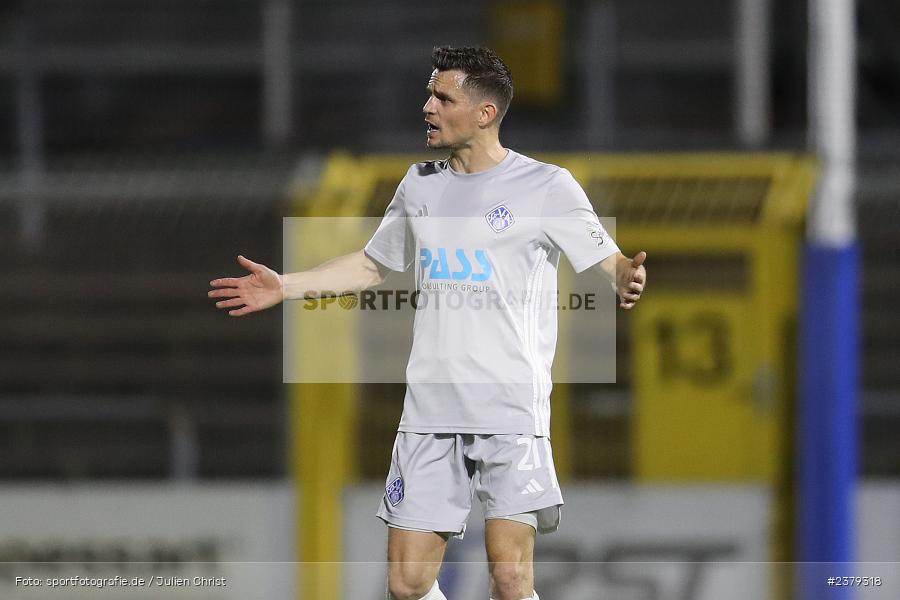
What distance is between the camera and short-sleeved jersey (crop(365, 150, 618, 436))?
306 cm

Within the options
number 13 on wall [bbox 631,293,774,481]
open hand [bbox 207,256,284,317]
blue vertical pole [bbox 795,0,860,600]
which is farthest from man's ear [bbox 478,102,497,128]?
number 13 on wall [bbox 631,293,774,481]

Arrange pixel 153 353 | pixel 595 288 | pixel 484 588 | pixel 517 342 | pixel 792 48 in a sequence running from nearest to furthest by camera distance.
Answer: pixel 517 342 → pixel 595 288 → pixel 484 588 → pixel 153 353 → pixel 792 48

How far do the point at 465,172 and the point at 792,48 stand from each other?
8796mm

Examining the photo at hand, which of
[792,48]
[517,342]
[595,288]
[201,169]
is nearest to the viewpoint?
[517,342]

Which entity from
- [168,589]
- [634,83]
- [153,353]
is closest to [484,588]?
[168,589]

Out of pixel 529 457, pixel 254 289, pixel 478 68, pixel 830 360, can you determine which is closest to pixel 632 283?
pixel 529 457

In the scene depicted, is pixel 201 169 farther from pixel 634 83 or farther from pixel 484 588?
pixel 634 83

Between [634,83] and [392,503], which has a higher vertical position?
[634,83]

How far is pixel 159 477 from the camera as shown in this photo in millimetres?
6164

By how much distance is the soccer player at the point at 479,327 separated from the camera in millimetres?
3062

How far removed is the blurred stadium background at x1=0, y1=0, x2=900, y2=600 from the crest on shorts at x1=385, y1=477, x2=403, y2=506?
1989 mm

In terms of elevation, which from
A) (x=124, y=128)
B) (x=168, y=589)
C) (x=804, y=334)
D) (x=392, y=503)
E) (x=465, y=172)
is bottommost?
(x=168, y=589)

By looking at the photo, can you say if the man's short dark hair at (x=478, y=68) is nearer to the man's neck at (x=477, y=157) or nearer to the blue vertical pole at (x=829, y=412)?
the man's neck at (x=477, y=157)

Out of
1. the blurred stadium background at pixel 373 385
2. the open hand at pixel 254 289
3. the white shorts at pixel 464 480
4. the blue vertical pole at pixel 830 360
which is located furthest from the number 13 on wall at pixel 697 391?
the open hand at pixel 254 289
